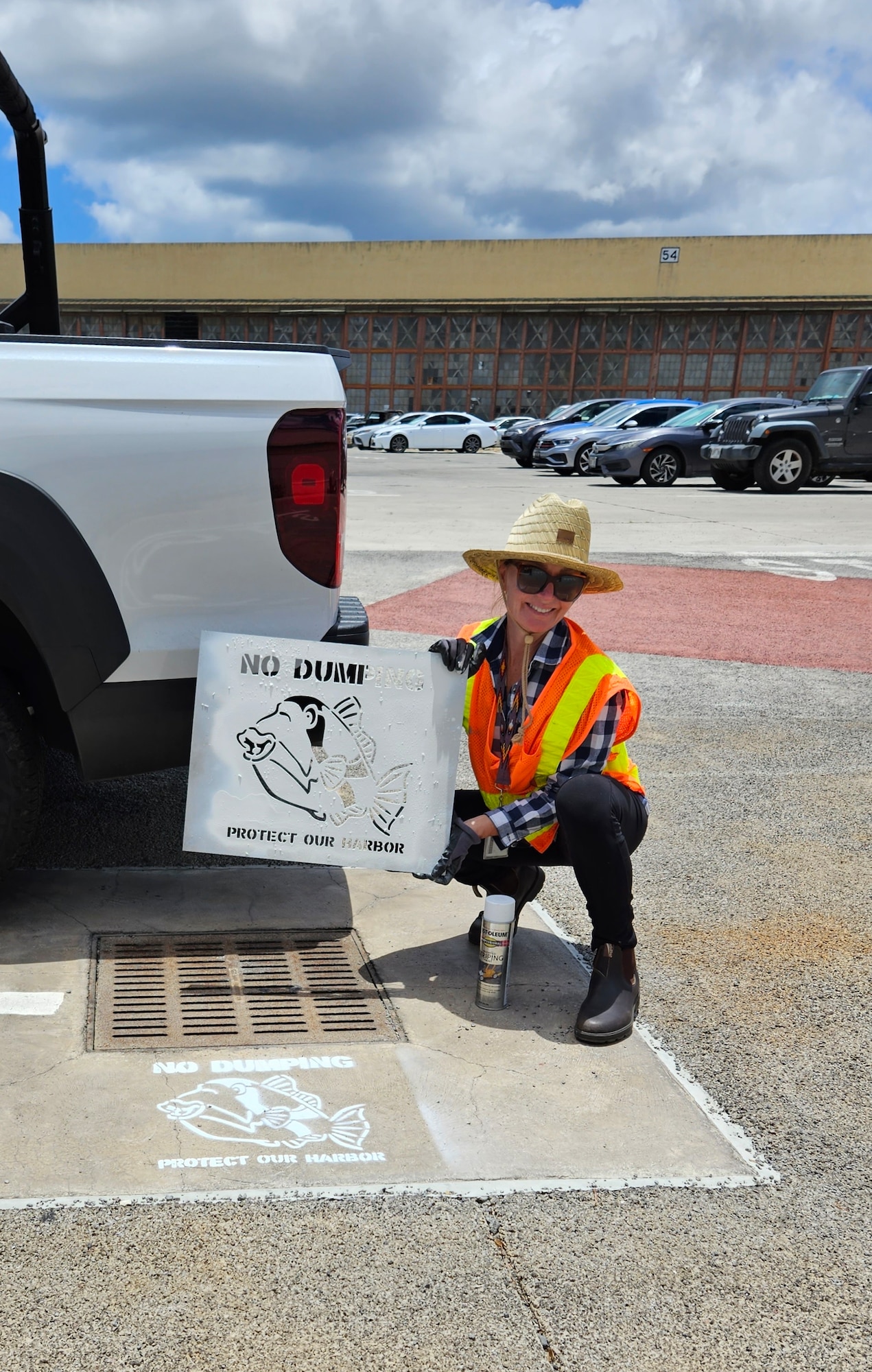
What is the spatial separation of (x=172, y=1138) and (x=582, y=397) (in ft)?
145

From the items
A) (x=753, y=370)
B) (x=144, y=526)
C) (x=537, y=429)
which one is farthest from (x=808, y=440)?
(x=753, y=370)

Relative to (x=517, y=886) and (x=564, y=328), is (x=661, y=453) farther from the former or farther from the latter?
(x=564, y=328)

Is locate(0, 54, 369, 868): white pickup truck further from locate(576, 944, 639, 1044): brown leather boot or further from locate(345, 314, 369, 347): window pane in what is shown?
locate(345, 314, 369, 347): window pane

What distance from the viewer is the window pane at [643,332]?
4388 cm

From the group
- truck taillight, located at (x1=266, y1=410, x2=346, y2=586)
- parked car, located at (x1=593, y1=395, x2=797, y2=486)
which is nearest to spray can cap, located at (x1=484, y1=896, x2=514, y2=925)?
truck taillight, located at (x1=266, y1=410, x2=346, y2=586)

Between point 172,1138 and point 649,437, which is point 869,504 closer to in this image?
point 649,437

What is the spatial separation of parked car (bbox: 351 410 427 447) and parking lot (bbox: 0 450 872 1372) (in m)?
32.9

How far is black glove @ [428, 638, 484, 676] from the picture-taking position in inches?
121

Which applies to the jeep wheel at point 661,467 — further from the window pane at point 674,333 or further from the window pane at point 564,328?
the window pane at point 564,328

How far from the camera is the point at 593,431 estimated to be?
78.1 feet

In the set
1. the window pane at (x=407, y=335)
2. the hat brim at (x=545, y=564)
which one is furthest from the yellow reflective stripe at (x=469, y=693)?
the window pane at (x=407, y=335)

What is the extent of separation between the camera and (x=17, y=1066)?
268 centimetres

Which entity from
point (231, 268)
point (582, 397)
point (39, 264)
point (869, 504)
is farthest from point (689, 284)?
point (39, 264)

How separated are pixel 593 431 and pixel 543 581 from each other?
21.5 m
